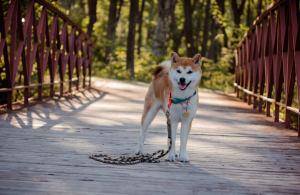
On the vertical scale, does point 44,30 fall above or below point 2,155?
above

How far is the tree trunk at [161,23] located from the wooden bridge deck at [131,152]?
390 inches

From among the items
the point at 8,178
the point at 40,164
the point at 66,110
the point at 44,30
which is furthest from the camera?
the point at 44,30

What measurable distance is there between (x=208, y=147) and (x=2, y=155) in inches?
75.8

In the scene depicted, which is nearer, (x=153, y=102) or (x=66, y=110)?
Answer: (x=153, y=102)

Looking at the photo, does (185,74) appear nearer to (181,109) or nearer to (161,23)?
(181,109)

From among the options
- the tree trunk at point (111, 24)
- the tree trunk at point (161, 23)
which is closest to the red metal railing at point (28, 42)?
the tree trunk at point (161, 23)

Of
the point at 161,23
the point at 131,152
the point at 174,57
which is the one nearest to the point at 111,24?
the point at 161,23

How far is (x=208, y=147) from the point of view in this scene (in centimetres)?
309

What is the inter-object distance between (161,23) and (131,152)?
11833 mm

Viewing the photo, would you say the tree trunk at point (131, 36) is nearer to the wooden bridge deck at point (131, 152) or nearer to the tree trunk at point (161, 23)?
the tree trunk at point (161, 23)

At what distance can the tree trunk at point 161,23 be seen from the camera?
13539mm

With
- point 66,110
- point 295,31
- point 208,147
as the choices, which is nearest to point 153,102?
point 208,147

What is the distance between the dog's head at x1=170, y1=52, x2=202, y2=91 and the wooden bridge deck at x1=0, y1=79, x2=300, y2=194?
0.67 m

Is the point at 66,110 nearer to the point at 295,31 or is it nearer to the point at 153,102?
the point at 153,102
